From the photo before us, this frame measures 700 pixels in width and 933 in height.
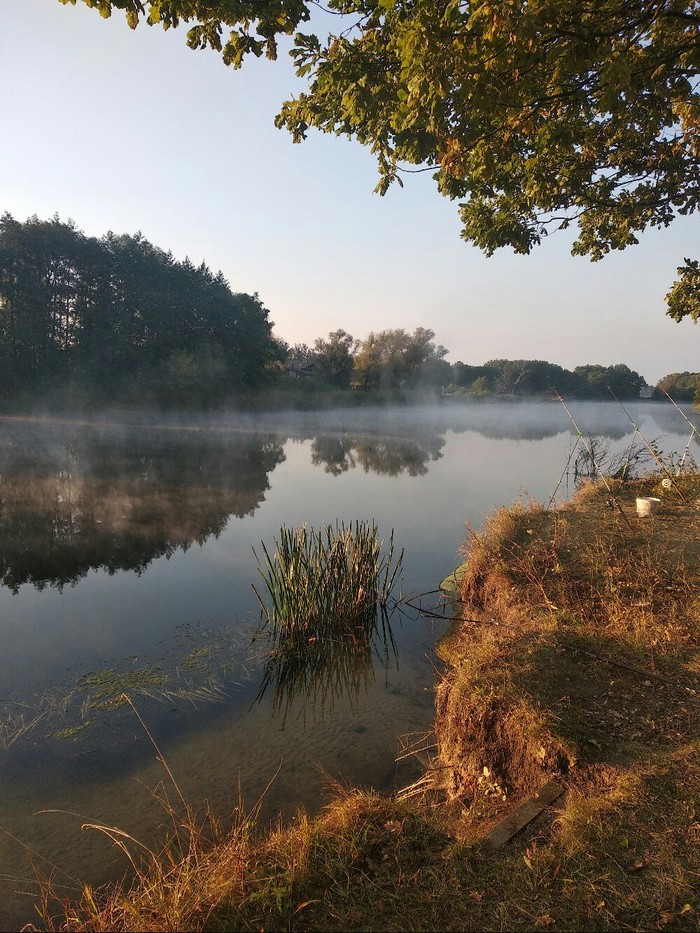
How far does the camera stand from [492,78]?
4.12 meters

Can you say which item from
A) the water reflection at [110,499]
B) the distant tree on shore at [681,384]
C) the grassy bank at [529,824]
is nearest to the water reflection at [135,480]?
the water reflection at [110,499]

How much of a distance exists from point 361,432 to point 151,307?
70.4 feet

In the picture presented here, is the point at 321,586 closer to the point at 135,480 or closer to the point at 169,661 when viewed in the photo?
the point at 169,661

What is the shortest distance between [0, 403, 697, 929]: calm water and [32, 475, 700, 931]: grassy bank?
1.48 feet

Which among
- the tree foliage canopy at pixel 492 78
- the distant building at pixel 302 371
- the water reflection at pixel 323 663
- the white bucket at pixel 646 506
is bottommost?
the water reflection at pixel 323 663

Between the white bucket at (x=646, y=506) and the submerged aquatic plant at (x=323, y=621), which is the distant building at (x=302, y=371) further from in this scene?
the submerged aquatic plant at (x=323, y=621)

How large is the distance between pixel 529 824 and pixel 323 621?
447cm

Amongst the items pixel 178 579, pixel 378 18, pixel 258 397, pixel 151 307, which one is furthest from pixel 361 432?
pixel 378 18

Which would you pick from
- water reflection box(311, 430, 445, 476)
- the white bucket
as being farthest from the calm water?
water reflection box(311, 430, 445, 476)

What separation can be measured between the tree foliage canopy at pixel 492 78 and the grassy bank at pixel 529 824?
450 centimetres

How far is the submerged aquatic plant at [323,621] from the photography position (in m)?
6.27


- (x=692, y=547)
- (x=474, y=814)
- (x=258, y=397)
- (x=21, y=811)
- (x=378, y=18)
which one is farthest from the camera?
(x=258, y=397)

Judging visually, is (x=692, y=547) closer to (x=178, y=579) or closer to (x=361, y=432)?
(x=178, y=579)

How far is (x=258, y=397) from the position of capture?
52.2 metres
